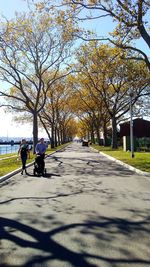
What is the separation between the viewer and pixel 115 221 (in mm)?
7688

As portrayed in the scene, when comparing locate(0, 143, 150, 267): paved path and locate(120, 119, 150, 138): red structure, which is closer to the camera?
locate(0, 143, 150, 267): paved path

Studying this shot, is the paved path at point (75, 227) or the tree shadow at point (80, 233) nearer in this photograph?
the tree shadow at point (80, 233)

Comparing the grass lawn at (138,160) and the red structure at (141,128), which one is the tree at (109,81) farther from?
the red structure at (141,128)

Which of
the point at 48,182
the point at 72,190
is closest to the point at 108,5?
the point at 48,182

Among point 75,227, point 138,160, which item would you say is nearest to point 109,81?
point 138,160

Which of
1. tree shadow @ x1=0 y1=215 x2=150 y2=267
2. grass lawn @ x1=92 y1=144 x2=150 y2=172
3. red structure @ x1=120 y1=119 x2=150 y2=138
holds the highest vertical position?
red structure @ x1=120 y1=119 x2=150 y2=138

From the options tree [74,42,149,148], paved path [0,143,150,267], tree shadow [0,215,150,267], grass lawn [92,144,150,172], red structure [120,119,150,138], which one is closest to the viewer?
tree shadow [0,215,150,267]

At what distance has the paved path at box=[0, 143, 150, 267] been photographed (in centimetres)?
538

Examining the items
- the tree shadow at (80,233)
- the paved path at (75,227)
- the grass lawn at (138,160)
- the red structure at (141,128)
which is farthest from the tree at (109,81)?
the tree shadow at (80,233)

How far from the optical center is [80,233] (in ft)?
22.0

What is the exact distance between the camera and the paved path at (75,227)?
17.6 feet

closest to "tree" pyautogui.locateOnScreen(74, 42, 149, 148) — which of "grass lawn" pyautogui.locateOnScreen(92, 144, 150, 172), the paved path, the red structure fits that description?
"grass lawn" pyautogui.locateOnScreen(92, 144, 150, 172)

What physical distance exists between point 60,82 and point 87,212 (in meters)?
46.2

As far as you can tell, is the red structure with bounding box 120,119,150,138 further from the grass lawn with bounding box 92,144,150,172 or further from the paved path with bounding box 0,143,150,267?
the paved path with bounding box 0,143,150,267
